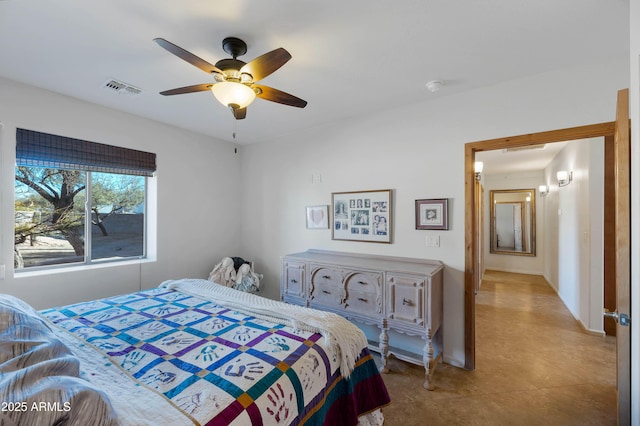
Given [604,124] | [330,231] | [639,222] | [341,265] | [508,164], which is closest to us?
[639,222]

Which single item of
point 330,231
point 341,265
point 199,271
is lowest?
point 199,271

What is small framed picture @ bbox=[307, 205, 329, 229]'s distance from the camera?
10.9ft

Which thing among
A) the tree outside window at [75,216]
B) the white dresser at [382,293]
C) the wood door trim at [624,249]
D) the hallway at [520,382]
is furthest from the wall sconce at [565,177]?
the tree outside window at [75,216]

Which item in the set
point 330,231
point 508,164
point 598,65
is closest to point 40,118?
point 330,231

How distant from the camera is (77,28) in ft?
5.39

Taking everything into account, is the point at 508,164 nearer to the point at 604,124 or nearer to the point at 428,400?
the point at 604,124

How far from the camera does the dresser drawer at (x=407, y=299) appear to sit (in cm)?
222

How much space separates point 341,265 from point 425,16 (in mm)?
1991

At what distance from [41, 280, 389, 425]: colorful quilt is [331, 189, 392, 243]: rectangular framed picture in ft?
4.77

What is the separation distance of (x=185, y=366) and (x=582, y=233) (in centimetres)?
449

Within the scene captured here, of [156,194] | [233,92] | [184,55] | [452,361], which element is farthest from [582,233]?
[156,194]

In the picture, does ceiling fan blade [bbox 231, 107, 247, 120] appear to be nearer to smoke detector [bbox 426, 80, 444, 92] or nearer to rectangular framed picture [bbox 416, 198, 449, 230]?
smoke detector [bbox 426, 80, 444, 92]

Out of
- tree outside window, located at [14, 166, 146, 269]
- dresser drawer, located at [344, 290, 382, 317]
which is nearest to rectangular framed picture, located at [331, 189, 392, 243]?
dresser drawer, located at [344, 290, 382, 317]

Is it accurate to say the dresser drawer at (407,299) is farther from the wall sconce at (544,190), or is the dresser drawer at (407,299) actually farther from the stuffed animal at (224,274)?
the wall sconce at (544,190)
